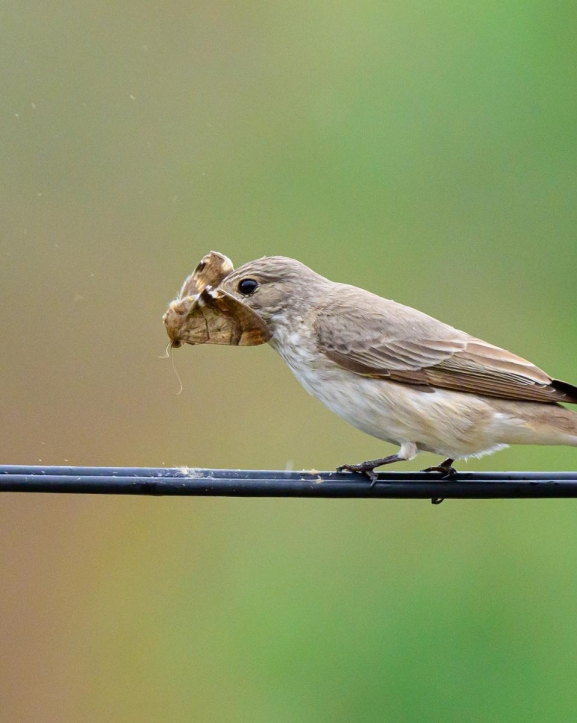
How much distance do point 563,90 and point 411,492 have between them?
19.3ft

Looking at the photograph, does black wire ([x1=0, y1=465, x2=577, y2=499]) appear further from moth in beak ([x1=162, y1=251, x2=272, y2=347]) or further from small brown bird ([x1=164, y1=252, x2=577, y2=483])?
moth in beak ([x1=162, y1=251, x2=272, y2=347])

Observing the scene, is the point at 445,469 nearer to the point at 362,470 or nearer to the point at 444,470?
the point at 444,470

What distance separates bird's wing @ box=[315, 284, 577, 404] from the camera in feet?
15.8

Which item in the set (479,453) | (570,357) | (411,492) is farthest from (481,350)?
(570,357)

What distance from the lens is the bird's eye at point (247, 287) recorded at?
538cm

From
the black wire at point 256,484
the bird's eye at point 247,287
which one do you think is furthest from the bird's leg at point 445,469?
the bird's eye at point 247,287

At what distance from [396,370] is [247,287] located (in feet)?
3.06

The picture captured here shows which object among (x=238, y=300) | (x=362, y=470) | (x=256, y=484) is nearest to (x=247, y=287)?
(x=238, y=300)

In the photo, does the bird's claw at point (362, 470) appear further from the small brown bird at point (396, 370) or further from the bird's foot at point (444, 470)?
the bird's foot at point (444, 470)

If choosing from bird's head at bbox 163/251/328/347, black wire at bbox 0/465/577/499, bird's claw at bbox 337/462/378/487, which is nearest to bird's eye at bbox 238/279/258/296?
bird's head at bbox 163/251/328/347

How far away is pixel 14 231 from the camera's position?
808 cm

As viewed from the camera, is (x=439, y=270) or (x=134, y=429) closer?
(x=134, y=429)

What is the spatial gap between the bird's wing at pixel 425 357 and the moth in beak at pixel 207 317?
365mm

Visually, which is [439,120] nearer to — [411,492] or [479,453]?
[479,453]
